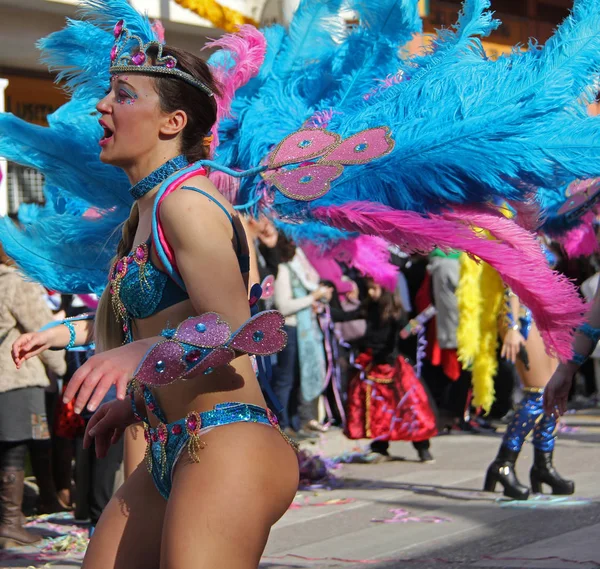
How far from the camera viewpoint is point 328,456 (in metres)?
8.61

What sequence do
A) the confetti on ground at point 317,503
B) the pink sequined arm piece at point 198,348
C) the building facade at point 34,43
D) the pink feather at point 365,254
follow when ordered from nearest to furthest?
1. the pink sequined arm piece at point 198,348
2. the pink feather at point 365,254
3. the confetti on ground at point 317,503
4. the building facade at point 34,43

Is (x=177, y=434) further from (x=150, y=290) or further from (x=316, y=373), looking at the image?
(x=316, y=373)

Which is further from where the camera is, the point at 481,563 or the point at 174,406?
the point at 481,563

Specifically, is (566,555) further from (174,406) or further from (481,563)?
(174,406)

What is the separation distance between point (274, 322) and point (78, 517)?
14.5 ft

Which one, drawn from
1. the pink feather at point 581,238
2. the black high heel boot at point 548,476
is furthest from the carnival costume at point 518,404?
the pink feather at point 581,238

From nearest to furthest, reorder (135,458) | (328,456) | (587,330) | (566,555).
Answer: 1. (135,458)
2. (587,330)
3. (566,555)
4. (328,456)

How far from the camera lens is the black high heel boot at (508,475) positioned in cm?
629

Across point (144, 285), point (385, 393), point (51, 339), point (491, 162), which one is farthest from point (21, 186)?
point (144, 285)

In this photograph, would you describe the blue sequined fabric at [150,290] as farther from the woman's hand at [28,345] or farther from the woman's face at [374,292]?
the woman's face at [374,292]

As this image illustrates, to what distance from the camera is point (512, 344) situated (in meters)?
6.36

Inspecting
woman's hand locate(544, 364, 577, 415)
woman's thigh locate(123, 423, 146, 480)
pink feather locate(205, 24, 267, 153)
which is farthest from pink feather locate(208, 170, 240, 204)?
woman's hand locate(544, 364, 577, 415)

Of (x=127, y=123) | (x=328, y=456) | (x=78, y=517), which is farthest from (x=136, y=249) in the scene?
(x=328, y=456)

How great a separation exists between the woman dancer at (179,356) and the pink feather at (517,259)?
933 millimetres
